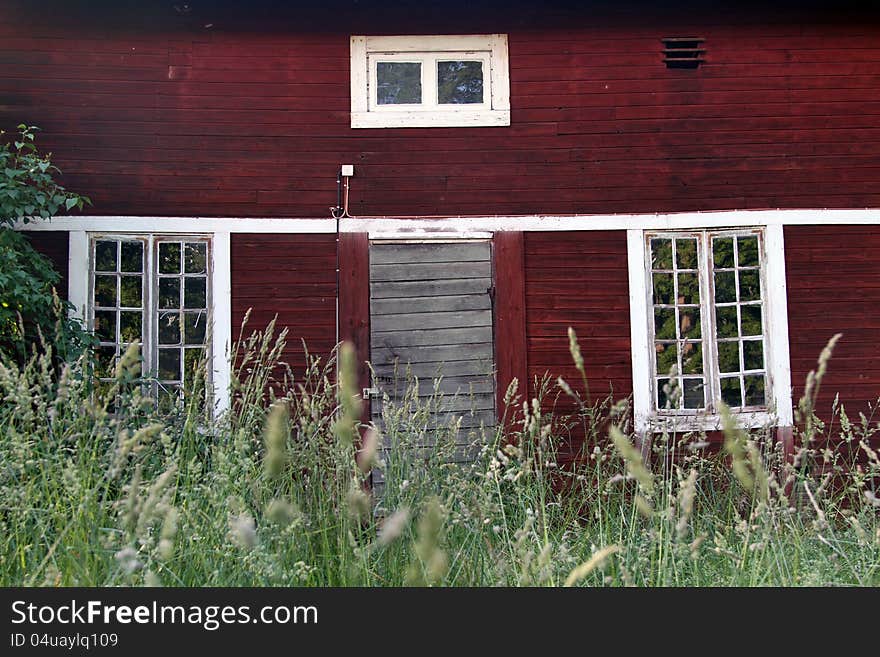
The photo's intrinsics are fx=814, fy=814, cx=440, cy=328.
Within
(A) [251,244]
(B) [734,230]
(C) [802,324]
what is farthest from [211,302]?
(C) [802,324]

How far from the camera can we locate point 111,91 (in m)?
7.00

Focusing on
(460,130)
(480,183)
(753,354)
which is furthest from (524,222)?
(753,354)

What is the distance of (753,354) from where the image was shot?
7102mm

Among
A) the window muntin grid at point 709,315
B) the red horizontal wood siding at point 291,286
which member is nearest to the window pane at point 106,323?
the red horizontal wood siding at point 291,286

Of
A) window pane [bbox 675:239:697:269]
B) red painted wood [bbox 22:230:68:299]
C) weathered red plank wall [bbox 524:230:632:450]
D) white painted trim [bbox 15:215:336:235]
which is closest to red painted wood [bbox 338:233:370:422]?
white painted trim [bbox 15:215:336:235]

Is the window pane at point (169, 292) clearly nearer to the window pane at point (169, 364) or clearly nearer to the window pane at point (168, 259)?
the window pane at point (168, 259)

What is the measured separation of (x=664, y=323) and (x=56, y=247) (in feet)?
17.0

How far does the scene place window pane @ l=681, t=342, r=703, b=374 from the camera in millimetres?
7109

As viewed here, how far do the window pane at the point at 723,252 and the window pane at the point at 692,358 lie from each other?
0.75 m

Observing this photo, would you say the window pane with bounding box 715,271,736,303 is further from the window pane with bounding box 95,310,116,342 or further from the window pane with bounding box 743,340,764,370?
the window pane with bounding box 95,310,116,342

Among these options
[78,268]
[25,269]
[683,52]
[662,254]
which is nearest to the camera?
[25,269]

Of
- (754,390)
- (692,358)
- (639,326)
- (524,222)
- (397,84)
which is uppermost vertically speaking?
(397,84)

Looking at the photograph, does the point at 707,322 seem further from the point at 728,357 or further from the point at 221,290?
the point at 221,290

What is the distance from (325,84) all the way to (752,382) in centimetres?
453
